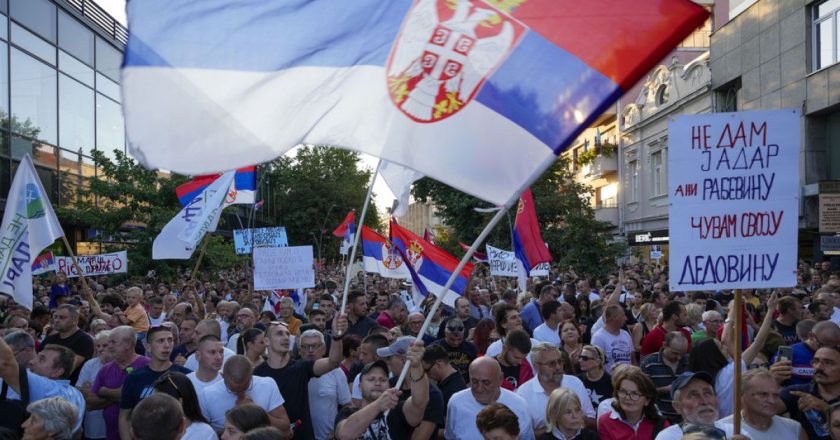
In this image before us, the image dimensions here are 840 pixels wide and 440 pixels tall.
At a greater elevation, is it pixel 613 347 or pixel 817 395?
pixel 817 395

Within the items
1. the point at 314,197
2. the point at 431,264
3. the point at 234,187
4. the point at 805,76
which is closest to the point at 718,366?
the point at 431,264

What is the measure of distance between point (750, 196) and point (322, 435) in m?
3.88

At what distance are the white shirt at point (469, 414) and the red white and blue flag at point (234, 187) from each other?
828 cm

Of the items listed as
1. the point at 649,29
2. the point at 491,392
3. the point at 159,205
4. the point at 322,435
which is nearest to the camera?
the point at 649,29

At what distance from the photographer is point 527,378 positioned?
278 inches

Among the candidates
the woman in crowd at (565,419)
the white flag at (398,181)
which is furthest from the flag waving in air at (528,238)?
the woman in crowd at (565,419)

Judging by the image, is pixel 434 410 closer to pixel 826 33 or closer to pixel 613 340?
pixel 613 340

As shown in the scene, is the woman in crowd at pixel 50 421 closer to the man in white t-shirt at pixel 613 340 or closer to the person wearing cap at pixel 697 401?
the person wearing cap at pixel 697 401

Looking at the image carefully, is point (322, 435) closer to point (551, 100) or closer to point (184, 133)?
point (184, 133)

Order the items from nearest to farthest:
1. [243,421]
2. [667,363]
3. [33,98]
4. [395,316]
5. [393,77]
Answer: [393,77] → [243,421] → [667,363] → [395,316] → [33,98]

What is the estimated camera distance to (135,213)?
870 inches

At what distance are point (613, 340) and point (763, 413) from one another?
400 centimetres

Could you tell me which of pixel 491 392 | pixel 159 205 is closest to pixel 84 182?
pixel 159 205

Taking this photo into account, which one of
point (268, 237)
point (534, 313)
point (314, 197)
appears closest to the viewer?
point (534, 313)
